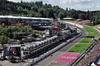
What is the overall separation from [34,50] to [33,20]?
7342 centimetres

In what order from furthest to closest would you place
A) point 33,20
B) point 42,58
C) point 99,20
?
point 99,20 → point 33,20 → point 42,58

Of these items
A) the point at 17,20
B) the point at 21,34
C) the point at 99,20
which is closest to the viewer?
the point at 21,34

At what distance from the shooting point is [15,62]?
5084cm

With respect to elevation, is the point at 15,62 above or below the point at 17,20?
below

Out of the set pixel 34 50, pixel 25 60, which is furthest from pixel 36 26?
pixel 25 60

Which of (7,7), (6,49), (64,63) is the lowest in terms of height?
(64,63)

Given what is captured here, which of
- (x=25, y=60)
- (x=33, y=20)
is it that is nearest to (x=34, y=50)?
(x=25, y=60)

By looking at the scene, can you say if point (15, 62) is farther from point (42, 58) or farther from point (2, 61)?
point (42, 58)

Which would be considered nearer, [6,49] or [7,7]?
[6,49]

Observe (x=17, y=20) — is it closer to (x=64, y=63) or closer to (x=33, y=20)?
(x=33, y=20)

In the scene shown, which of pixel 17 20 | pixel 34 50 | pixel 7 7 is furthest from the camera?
pixel 7 7

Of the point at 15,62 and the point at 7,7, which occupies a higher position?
the point at 7,7

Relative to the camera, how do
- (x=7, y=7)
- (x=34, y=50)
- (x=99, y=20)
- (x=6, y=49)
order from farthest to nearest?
(x=7, y=7) → (x=99, y=20) → (x=34, y=50) → (x=6, y=49)

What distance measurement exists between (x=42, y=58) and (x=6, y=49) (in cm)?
1191
